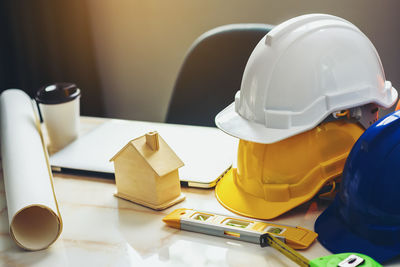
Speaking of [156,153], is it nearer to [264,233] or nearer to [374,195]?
[264,233]

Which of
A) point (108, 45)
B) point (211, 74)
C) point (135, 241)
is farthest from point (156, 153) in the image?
point (108, 45)

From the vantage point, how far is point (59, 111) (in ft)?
3.70

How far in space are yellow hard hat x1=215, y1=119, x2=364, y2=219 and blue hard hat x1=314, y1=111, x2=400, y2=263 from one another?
0.27ft

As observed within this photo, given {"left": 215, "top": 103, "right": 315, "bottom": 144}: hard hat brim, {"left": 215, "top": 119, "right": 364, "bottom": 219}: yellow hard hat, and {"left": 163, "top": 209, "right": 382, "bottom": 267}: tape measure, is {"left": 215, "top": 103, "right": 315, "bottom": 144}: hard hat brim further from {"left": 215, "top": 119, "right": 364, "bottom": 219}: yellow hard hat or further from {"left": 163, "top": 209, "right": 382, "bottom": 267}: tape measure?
{"left": 163, "top": 209, "right": 382, "bottom": 267}: tape measure

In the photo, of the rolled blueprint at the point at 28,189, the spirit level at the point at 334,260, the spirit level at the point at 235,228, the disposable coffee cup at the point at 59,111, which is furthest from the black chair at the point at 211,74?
the spirit level at the point at 334,260

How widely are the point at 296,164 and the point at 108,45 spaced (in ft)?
4.75

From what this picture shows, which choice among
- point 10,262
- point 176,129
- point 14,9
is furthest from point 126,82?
point 10,262

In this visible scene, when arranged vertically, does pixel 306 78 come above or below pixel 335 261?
above

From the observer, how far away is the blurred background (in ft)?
6.29

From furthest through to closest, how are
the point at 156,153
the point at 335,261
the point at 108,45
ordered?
the point at 108,45 → the point at 156,153 → the point at 335,261

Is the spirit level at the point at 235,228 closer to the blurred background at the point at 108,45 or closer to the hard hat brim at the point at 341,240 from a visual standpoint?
the hard hat brim at the point at 341,240

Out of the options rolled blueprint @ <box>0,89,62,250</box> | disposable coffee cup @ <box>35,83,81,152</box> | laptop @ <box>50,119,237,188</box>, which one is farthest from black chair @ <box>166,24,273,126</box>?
rolled blueprint @ <box>0,89,62,250</box>

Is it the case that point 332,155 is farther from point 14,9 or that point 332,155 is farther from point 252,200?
point 14,9

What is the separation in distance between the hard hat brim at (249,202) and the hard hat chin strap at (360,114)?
0.11 meters
